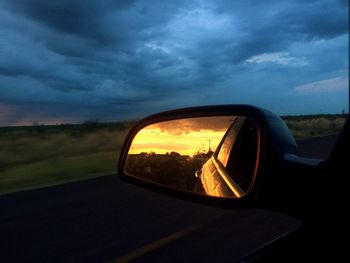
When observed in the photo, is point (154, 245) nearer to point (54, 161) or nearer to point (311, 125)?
point (54, 161)

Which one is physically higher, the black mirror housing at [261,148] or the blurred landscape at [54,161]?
the black mirror housing at [261,148]

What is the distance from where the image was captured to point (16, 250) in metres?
5.46

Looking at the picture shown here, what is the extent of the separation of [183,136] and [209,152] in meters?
0.37

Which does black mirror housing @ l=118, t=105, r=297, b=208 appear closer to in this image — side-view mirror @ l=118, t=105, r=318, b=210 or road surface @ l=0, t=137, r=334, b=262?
side-view mirror @ l=118, t=105, r=318, b=210

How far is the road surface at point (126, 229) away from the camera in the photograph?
522cm

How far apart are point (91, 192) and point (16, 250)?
3769mm

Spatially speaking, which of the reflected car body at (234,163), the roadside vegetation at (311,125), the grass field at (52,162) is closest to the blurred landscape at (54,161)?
the grass field at (52,162)

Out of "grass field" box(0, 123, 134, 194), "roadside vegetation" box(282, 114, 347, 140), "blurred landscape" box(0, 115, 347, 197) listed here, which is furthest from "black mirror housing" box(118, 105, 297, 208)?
"roadside vegetation" box(282, 114, 347, 140)

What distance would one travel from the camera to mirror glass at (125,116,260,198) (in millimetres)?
1932

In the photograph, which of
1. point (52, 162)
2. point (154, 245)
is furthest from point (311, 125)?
point (154, 245)

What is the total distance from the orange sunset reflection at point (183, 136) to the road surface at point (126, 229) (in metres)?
A: 1.85

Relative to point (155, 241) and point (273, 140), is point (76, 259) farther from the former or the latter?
point (273, 140)

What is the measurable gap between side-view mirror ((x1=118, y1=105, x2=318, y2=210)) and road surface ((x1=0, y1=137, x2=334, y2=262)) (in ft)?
6.20

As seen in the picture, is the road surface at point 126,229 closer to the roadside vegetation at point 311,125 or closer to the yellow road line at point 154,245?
the yellow road line at point 154,245
